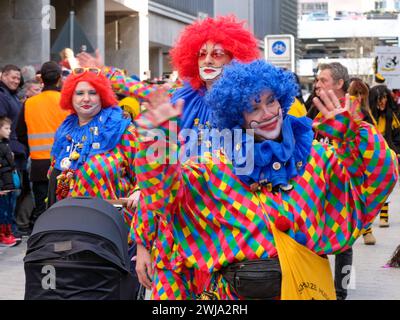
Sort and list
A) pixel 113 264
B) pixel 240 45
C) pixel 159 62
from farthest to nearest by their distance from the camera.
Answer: pixel 159 62 < pixel 240 45 < pixel 113 264

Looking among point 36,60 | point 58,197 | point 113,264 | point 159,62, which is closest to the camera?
point 113,264

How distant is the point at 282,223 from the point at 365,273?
493 cm

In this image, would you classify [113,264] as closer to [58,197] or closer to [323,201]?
[323,201]

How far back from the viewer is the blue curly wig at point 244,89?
3543 mm

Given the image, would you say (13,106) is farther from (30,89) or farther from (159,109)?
(159,109)

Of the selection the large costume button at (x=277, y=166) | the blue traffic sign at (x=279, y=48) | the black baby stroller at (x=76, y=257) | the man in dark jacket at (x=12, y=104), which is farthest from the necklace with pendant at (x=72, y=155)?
the blue traffic sign at (x=279, y=48)

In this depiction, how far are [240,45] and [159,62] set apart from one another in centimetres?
2816

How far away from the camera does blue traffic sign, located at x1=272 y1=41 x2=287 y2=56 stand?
63.2ft

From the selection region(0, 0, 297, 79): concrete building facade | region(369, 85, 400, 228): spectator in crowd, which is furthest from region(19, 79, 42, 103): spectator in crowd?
region(369, 85, 400, 228): spectator in crowd

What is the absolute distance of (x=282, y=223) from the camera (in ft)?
11.1
